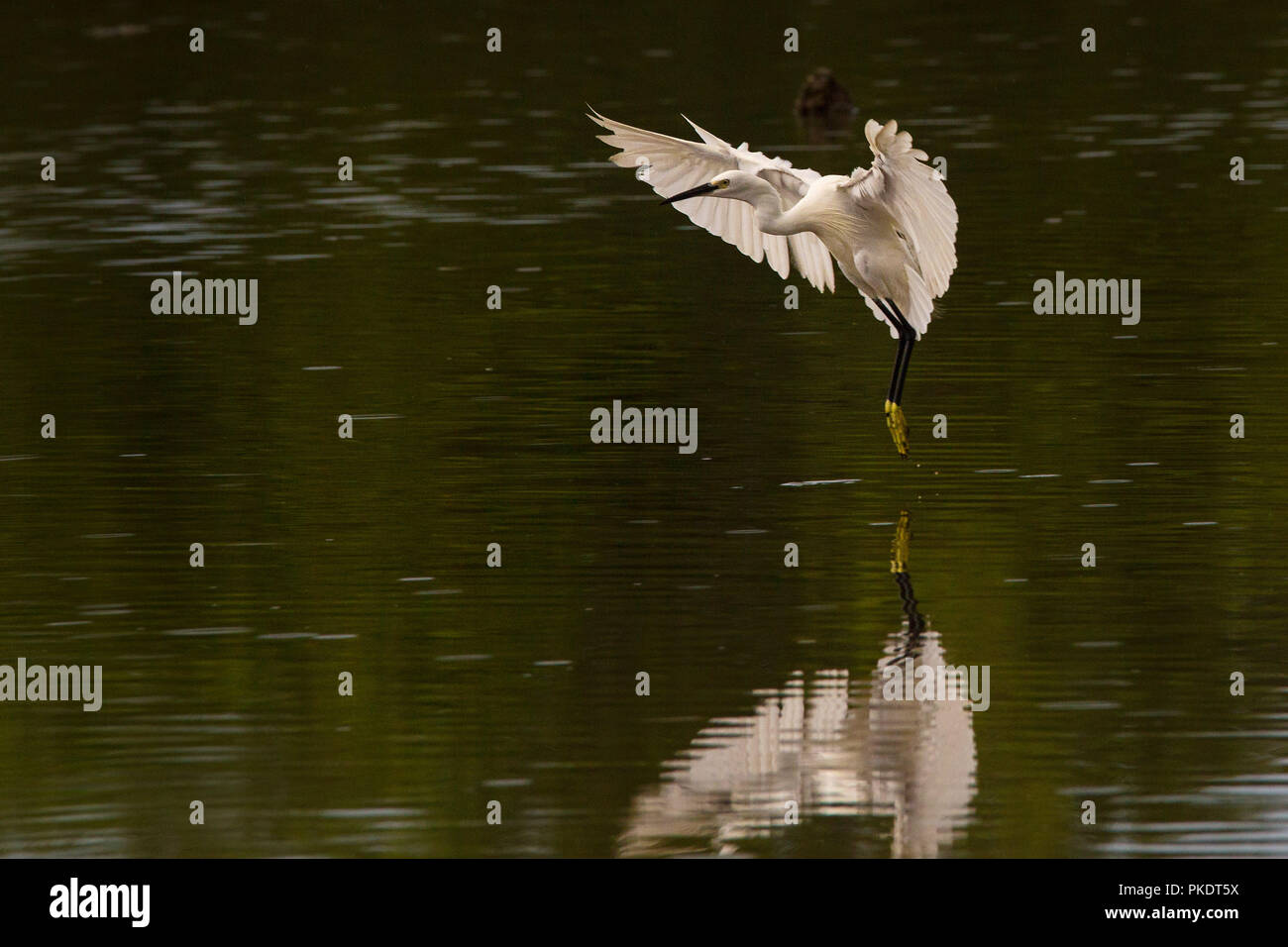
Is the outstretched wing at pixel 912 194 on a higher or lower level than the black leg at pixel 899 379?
higher

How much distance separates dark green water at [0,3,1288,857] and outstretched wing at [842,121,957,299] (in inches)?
59.1

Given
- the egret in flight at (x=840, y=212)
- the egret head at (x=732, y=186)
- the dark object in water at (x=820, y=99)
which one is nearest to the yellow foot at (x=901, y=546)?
the egret in flight at (x=840, y=212)

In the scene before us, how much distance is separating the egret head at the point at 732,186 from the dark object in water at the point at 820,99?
25.2 metres

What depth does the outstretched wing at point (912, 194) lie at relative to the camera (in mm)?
18062

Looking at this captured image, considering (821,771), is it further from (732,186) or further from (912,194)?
(732,186)

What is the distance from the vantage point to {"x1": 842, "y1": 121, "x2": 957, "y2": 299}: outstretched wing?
18.1 m

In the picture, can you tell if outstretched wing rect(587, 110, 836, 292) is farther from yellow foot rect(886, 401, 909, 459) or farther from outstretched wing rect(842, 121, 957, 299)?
yellow foot rect(886, 401, 909, 459)

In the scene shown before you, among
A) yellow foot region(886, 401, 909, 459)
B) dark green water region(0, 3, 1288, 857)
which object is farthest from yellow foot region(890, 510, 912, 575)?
yellow foot region(886, 401, 909, 459)

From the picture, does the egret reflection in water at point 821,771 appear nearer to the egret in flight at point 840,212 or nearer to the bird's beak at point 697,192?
the egret in flight at point 840,212

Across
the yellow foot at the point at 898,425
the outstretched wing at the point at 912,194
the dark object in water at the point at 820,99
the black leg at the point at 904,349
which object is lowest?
the yellow foot at the point at 898,425

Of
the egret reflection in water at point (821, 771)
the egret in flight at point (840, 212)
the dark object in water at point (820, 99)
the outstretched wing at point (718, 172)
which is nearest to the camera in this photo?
the egret reflection in water at point (821, 771)

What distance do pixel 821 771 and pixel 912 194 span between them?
6.77 meters

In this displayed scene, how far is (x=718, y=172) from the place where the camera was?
65.8 ft
